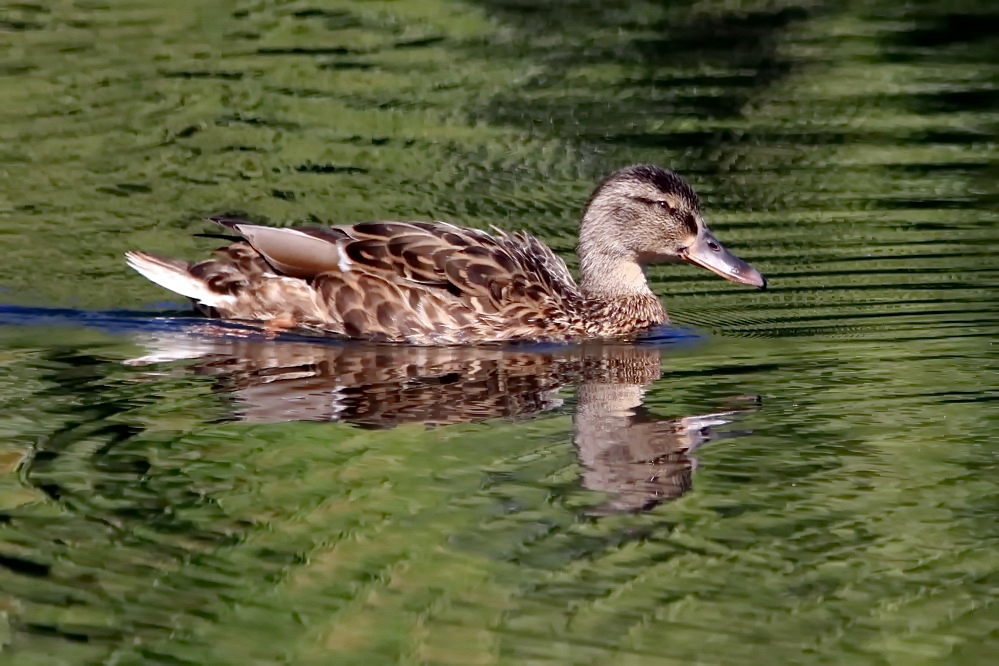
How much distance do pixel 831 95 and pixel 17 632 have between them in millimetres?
12228

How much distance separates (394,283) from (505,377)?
4.12ft

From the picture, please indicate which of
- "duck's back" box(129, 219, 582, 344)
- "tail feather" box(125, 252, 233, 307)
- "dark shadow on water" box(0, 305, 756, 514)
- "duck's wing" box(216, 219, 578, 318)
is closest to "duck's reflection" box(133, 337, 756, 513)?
"dark shadow on water" box(0, 305, 756, 514)

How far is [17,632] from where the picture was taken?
6125 millimetres

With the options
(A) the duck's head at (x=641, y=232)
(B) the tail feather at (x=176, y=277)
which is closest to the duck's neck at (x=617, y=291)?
(A) the duck's head at (x=641, y=232)

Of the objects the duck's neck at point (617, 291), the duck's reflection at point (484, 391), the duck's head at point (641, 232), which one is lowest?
the duck's reflection at point (484, 391)

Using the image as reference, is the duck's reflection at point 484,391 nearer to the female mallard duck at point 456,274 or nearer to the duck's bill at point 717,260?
the female mallard duck at point 456,274

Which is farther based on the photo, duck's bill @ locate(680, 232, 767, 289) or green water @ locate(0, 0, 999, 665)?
duck's bill @ locate(680, 232, 767, 289)

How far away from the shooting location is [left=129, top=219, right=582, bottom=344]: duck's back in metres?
10.8

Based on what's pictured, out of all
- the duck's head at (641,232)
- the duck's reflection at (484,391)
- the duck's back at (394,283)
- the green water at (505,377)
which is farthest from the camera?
the duck's head at (641,232)

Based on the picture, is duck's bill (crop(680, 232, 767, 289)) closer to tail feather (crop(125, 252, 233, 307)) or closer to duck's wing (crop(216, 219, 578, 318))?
duck's wing (crop(216, 219, 578, 318))

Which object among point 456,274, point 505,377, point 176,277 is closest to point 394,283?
point 456,274

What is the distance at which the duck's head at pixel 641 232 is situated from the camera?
36.6 ft

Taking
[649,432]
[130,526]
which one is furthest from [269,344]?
[130,526]

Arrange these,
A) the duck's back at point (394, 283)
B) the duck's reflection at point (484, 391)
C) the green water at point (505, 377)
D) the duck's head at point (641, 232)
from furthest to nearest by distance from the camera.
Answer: the duck's head at point (641, 232), the duck's back at point (394, 283), the duck's reflection at point (484, 391), the green water at point (505, 377)
